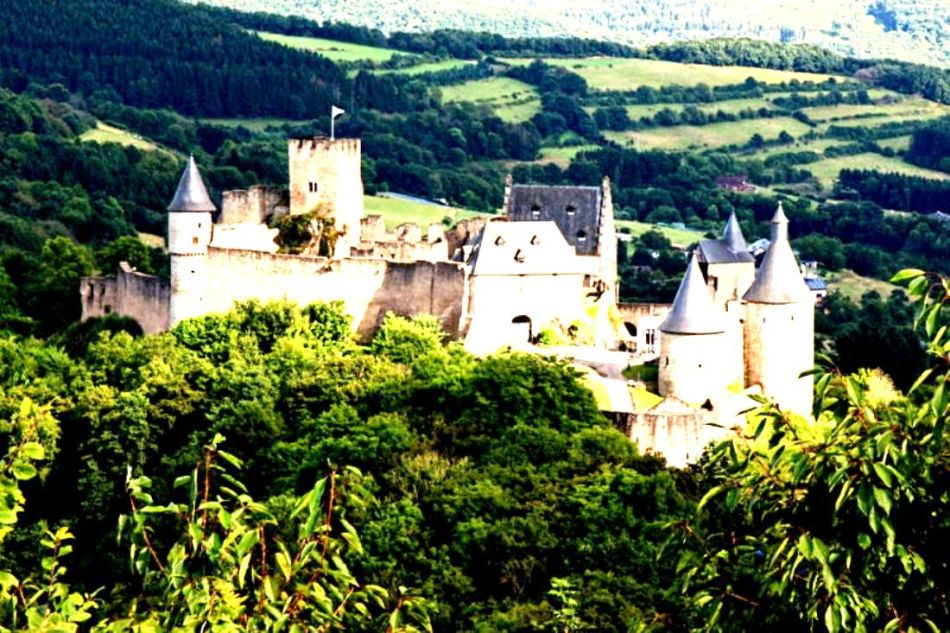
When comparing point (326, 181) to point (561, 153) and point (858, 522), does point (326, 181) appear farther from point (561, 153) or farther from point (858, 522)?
point (561, 153)

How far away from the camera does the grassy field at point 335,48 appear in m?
178

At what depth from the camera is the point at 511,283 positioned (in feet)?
158

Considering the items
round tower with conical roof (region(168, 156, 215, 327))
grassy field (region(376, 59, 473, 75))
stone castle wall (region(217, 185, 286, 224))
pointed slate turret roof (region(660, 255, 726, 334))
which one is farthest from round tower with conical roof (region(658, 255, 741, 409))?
grassy field (region(376, 59, 473, 75))

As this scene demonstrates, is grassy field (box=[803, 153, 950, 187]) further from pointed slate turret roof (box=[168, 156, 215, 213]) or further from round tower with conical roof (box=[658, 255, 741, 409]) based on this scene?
round tower with conical roof (box=[658, 255, 741, 409])

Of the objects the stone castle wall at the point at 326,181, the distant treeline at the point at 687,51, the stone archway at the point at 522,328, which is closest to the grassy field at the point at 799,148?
the distant treeline at the point at 687,51

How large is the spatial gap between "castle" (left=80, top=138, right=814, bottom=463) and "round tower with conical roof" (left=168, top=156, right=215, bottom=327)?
1.4 inches

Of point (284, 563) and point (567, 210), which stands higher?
point (567, 210)

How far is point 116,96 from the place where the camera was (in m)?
159

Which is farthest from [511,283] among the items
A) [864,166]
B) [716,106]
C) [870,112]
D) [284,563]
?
[870,112]

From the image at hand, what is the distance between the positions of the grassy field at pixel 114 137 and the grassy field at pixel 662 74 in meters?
51.5

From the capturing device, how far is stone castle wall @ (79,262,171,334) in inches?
2073

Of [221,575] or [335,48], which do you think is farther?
[335,48]

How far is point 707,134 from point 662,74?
19.0 metres

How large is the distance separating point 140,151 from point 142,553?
352ft
